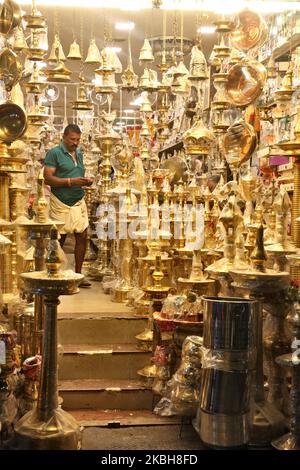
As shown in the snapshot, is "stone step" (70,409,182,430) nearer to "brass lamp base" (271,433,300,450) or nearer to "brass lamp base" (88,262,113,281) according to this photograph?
"brass lamp base" (271,433,300,450)

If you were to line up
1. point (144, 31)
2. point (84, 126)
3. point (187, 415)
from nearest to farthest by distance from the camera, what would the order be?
point (187, 415) < point (144, 31) < point (84, 126)

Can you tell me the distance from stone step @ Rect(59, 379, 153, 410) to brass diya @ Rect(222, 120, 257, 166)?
4.69 ft

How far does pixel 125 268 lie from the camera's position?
202 inches

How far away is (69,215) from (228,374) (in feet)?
9.92

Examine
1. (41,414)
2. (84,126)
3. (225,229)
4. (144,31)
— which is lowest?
(41,414)

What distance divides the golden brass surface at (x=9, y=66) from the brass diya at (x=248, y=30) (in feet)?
4.32

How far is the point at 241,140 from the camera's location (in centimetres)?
366

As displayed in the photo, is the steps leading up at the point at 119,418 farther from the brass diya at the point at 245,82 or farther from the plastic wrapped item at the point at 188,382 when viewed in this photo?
the brass diya at the point at 245,82

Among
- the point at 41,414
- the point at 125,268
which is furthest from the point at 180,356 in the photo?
the point at 125,268

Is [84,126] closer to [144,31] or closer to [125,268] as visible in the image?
[144,31]

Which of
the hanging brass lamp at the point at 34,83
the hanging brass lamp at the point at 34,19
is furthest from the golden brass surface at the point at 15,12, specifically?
the hanging brass lamp at the point at 34,83

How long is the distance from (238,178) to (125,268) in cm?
142

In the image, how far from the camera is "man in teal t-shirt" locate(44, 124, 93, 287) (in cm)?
529

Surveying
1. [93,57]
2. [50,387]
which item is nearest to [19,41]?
[93,57]
